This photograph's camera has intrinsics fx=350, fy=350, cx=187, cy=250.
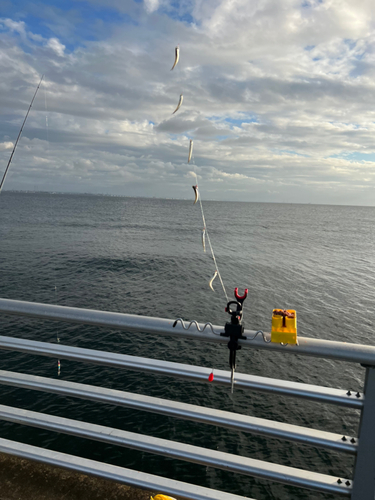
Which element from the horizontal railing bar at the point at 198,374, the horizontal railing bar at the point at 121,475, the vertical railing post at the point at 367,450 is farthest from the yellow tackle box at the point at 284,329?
the horizontal railing bar at the point at 121,475

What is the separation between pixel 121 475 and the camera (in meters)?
2.04

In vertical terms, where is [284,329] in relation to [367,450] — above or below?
above

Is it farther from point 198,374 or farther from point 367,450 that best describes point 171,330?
point 367,450

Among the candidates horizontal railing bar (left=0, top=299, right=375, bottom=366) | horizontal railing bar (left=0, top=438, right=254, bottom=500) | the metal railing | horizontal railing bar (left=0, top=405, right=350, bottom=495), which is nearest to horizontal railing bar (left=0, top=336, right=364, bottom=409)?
the metal railing

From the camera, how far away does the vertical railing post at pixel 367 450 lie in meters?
1.65

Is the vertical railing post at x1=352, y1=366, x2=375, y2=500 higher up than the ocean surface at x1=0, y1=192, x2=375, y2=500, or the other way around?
the vertical railing post at x1=352, y1=366, x2=375, y2=500

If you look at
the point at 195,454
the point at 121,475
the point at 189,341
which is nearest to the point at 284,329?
the point at 195,454

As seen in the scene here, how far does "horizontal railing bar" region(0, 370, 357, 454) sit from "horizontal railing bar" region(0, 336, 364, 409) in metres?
0.17

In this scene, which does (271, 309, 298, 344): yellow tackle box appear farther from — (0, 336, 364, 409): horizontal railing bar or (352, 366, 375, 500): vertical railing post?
(352, 366, 375, 500): vertical railing post

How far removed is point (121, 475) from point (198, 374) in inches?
31.8

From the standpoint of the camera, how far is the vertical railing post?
1.65m

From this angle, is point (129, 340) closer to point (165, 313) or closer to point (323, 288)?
point (165, 313)

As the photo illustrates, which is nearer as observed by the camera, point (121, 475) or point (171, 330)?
point (171, 330)

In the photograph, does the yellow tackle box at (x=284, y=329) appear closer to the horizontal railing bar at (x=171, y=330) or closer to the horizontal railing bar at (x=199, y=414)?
the horizontal railing bar at (x=171, y=330)
